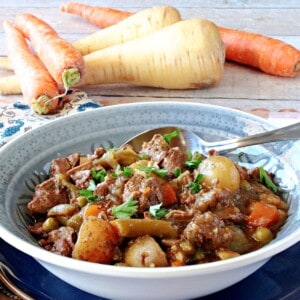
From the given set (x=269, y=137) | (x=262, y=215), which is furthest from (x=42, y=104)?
(x=262, y=215)

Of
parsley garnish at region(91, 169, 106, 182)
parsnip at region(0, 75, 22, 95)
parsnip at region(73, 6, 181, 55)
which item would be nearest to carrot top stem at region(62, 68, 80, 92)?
parsnip at region(0, 75, 22, 95)

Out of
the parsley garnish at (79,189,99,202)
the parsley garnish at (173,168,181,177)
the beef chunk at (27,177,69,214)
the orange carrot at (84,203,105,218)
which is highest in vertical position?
the parsley garnish at (173,168,181,177)

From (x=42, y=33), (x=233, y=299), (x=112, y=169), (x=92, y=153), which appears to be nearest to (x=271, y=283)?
(x=233, y=299)

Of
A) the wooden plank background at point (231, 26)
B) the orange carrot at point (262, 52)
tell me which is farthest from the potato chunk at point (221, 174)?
the orange carrot at point (262, 52)

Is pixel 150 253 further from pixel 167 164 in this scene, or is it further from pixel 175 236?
pixel 167 164

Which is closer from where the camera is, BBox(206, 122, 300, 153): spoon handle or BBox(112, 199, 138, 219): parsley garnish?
BBox(112, 199, 138, 219): parsley garnish

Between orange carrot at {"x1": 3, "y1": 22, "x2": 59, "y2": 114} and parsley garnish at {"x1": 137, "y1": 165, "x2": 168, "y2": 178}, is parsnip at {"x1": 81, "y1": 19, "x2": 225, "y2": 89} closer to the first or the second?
orange carrot at {"x1": 3, "y1": 22, "x2": 59, "y2": 114}

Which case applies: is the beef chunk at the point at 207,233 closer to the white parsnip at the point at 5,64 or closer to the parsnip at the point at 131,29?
the parsnip at the point at 131,29
